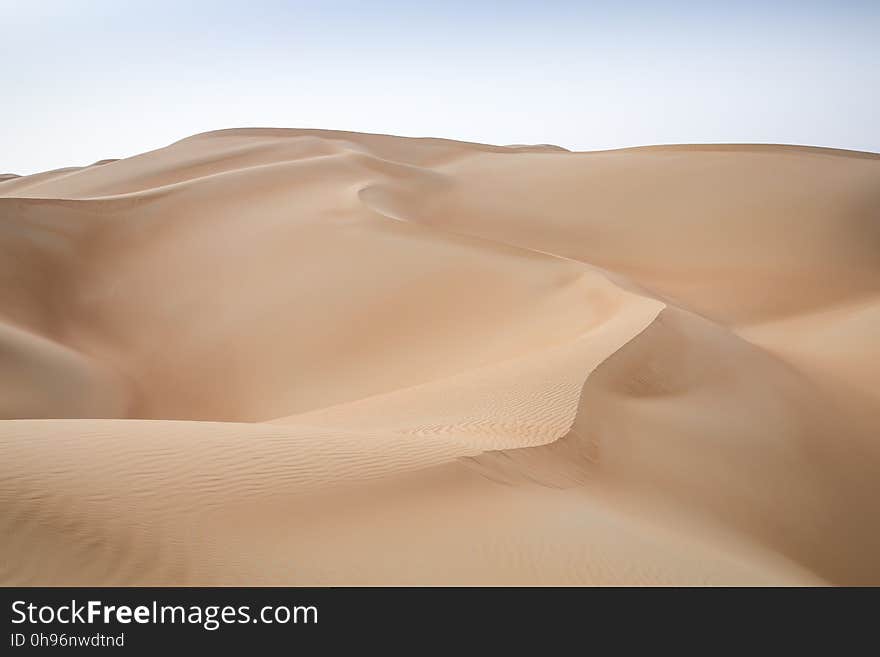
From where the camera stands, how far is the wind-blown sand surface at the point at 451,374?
4.07 meters

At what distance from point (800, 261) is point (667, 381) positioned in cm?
997

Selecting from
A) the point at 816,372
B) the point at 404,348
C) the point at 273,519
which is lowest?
the point at 273,519

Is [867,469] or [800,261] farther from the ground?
[800,261]

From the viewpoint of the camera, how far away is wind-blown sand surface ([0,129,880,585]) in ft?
13.4

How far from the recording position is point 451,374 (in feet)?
31.9

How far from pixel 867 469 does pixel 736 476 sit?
1915 mm
